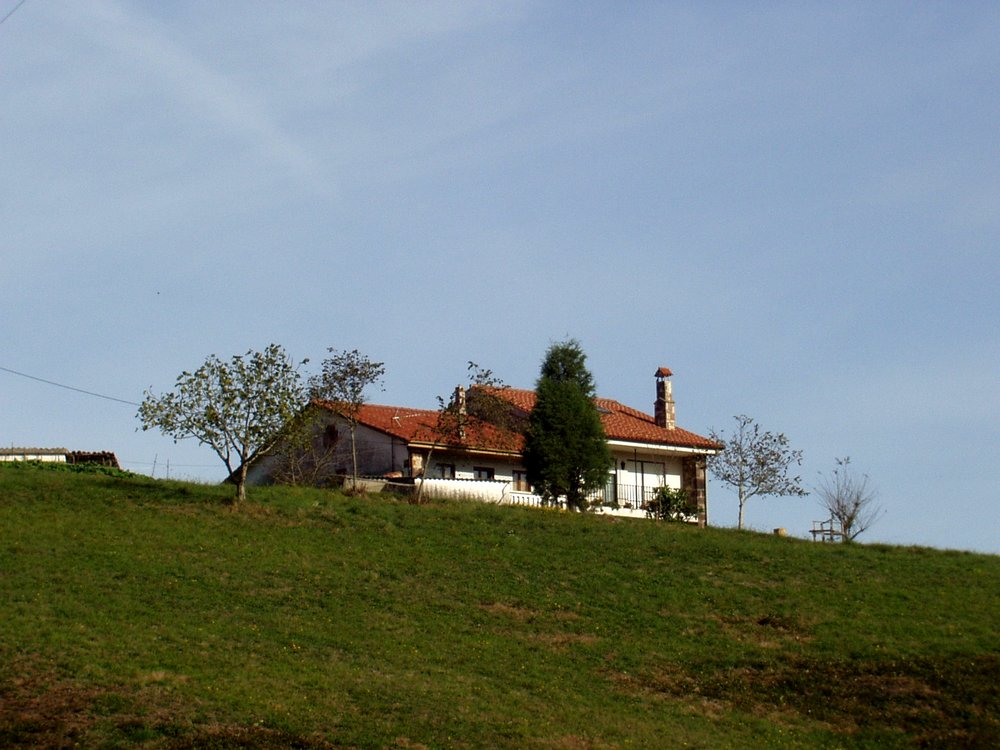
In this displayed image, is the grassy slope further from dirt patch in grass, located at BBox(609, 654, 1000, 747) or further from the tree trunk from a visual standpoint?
the tree trunk

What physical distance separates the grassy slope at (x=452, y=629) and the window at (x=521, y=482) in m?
10.7

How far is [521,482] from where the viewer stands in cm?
5628

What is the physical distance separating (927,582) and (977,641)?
6995mm

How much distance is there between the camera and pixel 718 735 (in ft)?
84.9

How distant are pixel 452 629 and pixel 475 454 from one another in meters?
23.4

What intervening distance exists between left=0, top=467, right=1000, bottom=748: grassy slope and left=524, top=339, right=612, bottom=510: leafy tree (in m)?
6.25

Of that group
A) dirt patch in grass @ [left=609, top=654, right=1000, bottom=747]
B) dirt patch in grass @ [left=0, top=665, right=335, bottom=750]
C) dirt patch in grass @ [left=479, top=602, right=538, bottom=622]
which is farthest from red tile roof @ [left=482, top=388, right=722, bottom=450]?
dirt patch in grass @ [left=0, top=665, right=335, bottom=750]

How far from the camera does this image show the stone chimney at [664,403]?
6181 centimetres

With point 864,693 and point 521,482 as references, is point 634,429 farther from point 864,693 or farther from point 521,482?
point 864,693

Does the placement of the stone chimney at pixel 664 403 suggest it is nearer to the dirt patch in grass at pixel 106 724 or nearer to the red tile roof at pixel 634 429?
the red tile roof at pixel 634 429

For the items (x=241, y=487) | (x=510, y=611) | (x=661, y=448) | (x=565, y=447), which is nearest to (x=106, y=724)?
(x=510, y=611)

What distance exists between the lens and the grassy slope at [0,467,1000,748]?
24391 mm

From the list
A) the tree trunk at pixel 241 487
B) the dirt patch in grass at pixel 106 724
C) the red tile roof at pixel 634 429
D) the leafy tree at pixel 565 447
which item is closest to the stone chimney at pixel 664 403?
the red tile roof at pixel 634 429

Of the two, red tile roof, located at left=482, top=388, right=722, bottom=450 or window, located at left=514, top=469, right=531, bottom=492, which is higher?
red tile roof, located at left=482, top=388, right=722, bottom=450
